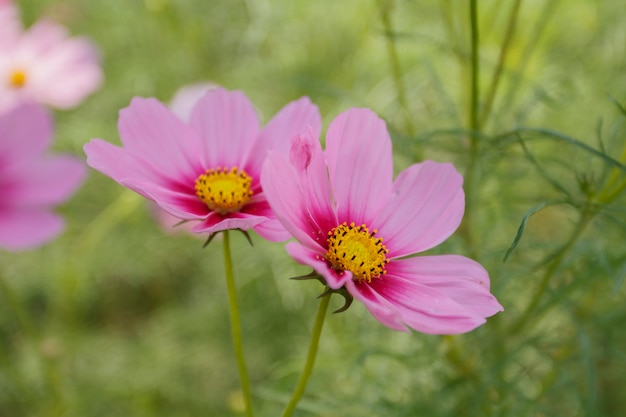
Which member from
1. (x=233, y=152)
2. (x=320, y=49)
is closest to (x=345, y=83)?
(x=320, y=49)

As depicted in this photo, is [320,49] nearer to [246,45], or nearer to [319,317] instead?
[246,45]

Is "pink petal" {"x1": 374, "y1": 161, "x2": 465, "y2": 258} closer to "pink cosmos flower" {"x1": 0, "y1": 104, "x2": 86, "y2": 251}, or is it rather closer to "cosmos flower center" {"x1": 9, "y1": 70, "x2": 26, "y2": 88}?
"pink cosmos flower" {"x1": 0, "y1": 104, "x2": 86, "y2": 251}

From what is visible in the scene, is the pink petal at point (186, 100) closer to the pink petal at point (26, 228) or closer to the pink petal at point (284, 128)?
the pink petal at point (26, 228)

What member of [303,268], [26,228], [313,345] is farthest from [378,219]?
[303,268]

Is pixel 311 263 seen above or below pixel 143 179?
below

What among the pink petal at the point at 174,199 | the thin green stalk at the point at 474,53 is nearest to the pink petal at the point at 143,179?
the pink petal at the point at 174,199

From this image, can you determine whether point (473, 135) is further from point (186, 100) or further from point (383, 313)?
point (186, 100)

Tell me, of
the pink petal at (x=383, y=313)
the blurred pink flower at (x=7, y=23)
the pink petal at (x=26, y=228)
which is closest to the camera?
the pink petal at (x=383, y=313)
